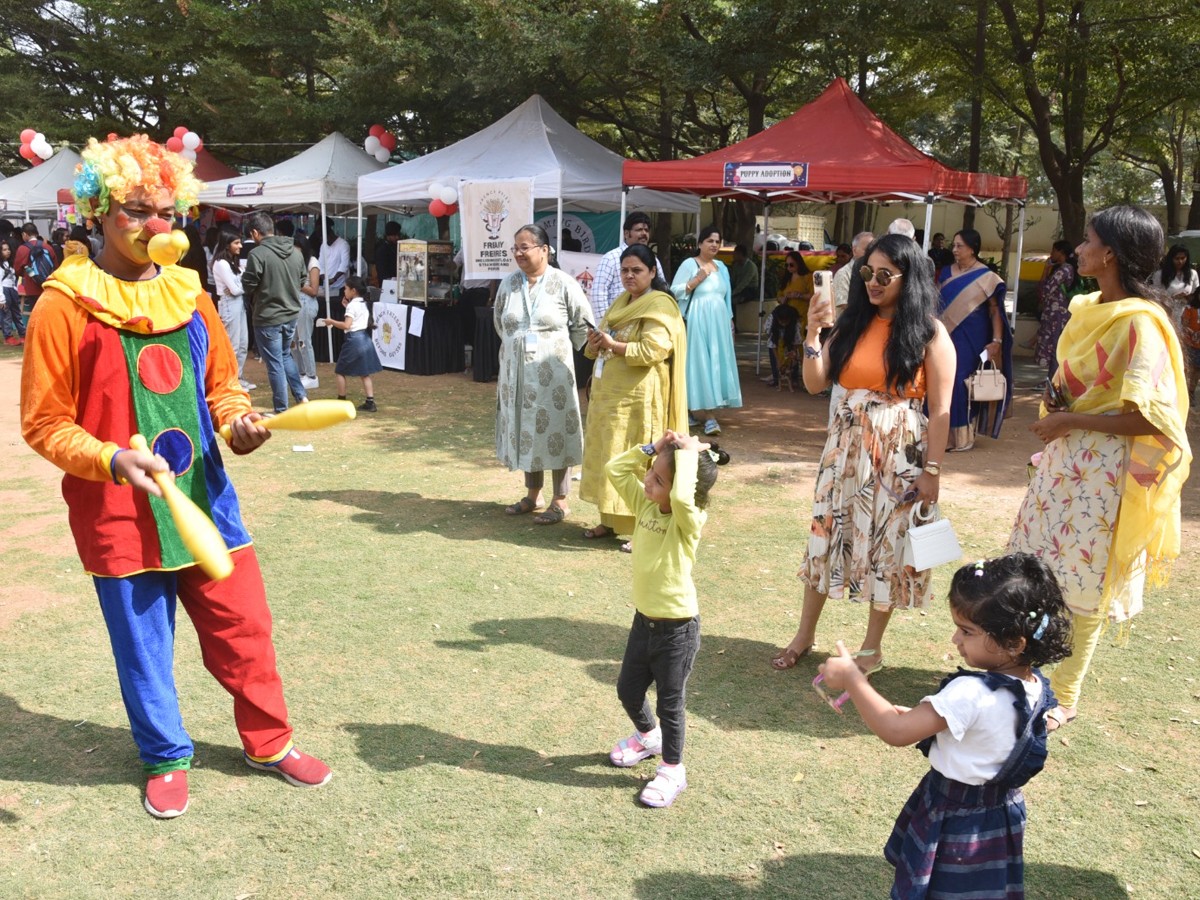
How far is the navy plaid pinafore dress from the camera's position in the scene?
7.55 ft

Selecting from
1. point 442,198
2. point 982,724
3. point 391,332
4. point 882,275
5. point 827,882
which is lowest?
point 827,882

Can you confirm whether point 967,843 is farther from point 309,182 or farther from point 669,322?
point 309,182

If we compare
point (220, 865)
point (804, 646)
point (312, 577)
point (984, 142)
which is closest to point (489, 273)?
point (312, 577)

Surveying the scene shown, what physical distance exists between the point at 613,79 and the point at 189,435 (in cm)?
1261

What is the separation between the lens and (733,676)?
13.9ft

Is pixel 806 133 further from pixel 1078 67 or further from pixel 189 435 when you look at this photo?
pixel 189 435

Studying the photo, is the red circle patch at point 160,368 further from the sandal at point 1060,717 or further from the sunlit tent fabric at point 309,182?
the sunlit tent fabric at point 309,182

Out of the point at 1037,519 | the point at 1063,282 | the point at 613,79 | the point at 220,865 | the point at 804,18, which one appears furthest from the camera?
the point at 613,79

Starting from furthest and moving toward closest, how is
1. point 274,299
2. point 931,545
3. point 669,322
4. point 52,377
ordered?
point 274,299 < point 669,322 < point 931,545 < point 52,377

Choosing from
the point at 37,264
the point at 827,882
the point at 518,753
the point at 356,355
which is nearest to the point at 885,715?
the point at 827,882

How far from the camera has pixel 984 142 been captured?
91.8ft

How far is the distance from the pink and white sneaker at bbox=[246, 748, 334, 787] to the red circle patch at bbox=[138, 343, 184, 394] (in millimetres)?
1274

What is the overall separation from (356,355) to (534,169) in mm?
3688

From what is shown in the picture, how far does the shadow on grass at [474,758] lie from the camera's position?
3432 mm
